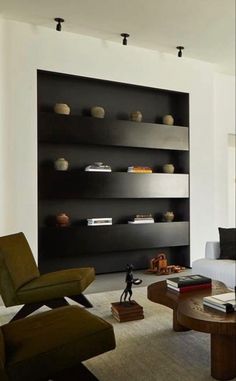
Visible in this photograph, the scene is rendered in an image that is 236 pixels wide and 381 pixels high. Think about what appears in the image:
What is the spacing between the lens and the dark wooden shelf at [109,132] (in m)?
4.26

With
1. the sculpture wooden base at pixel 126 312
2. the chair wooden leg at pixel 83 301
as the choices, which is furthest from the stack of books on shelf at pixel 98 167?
the sculpture wooden base at pixel 126 312

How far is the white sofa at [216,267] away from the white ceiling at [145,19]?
8.67 feet

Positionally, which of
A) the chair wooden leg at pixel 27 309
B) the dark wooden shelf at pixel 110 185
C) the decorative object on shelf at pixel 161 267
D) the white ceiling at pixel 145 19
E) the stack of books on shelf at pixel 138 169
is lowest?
the decorative object on shelf at pixel 161 267

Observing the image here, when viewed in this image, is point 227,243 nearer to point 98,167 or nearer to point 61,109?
point 98,167

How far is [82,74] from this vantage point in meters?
4.43

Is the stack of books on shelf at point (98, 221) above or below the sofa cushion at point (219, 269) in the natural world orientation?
above

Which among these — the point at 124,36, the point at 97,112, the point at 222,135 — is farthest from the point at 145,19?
the point at 222,135

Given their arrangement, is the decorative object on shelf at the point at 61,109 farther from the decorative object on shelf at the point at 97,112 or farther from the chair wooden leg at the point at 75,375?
the chair wooden leg at the point at 75,375

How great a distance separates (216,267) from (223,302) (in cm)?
135

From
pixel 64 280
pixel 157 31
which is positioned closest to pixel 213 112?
pixel 157 31

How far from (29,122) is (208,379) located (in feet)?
10.8

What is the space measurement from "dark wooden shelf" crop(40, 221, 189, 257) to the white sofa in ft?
4.05

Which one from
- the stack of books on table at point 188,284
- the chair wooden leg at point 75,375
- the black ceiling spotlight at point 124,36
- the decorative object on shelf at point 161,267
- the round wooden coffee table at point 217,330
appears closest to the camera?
the chair wooden leg at point 75,375

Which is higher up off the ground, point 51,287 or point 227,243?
point 227,243
